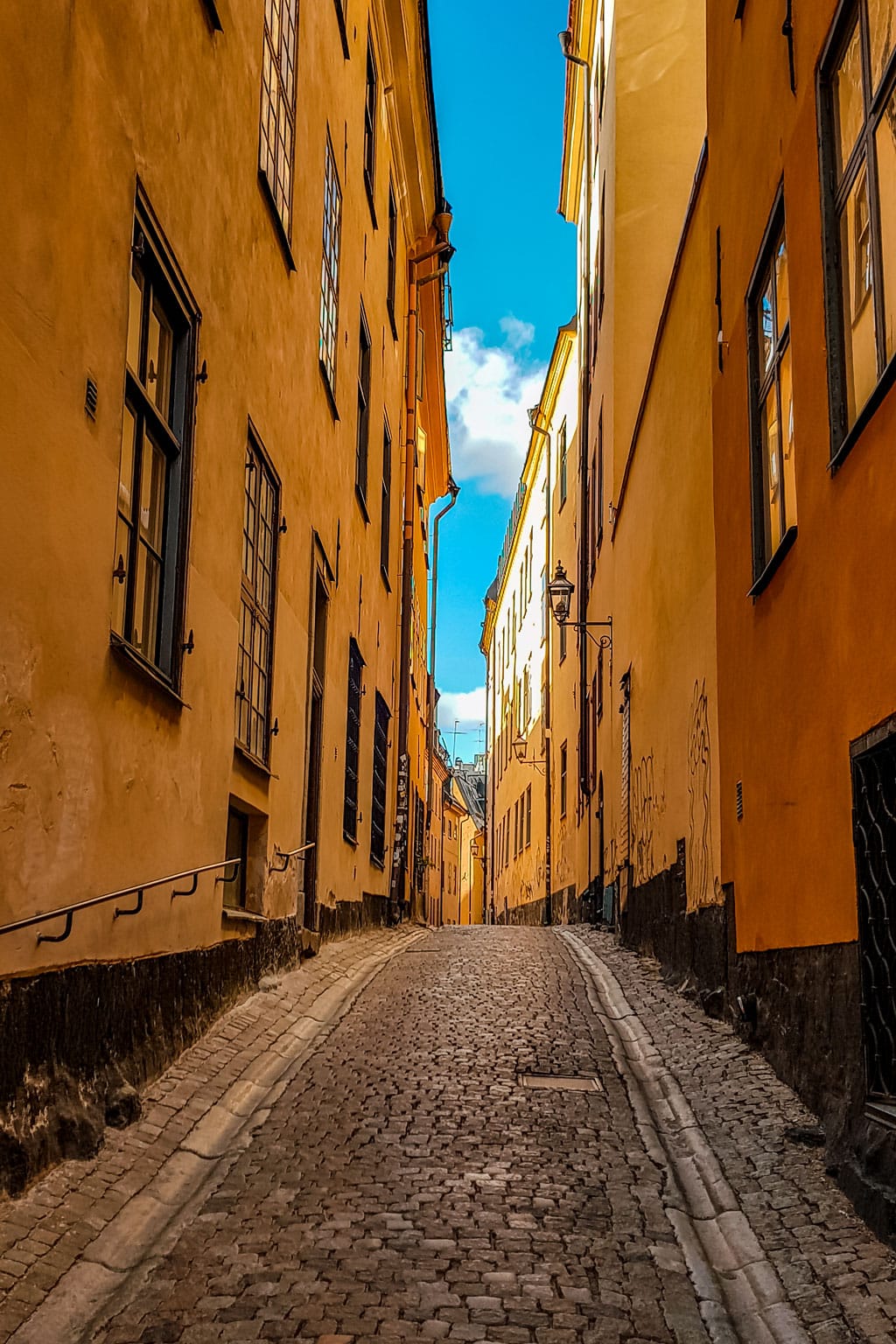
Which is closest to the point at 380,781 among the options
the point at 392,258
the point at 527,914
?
the point at 392,258

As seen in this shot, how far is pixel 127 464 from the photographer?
630cm

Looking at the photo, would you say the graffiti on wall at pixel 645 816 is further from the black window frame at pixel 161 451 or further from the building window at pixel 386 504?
the black window frame at pixel 161 451

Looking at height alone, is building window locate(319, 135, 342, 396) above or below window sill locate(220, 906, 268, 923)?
above

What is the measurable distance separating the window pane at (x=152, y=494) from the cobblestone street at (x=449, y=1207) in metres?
2.56

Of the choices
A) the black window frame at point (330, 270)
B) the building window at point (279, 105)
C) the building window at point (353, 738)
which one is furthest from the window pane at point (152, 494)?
the building window at point (353, 738)

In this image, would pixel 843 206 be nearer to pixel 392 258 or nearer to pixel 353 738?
pixel 353 738

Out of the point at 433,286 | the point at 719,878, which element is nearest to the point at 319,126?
the point at 719,878

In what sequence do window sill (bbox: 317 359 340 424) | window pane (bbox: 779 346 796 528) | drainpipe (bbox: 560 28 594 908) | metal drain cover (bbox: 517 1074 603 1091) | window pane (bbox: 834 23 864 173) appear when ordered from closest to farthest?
window pane (bbox: 834 23 864 173) < window pane (bbox: 779 346 796 528) < metal drain cover (bbox: 517 1074 603 1091) < window sill (bbox: 317 359 340 424) < drainpipe (bbox: 560 28 594 908)

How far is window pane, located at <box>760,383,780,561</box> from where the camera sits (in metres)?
7.26

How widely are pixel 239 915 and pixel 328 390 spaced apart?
557 centimetres

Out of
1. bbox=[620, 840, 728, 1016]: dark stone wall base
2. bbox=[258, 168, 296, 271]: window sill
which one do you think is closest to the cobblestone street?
bbox=[620, 840, 728, 1016]: dark stone wall base

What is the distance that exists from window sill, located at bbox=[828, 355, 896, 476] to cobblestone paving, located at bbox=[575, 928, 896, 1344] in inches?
108

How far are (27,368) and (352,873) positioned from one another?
404 inches

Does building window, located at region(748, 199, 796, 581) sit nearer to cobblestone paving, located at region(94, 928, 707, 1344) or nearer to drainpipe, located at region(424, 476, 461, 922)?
cobblestone paving, located at region(94, 928, 707, 1344)
